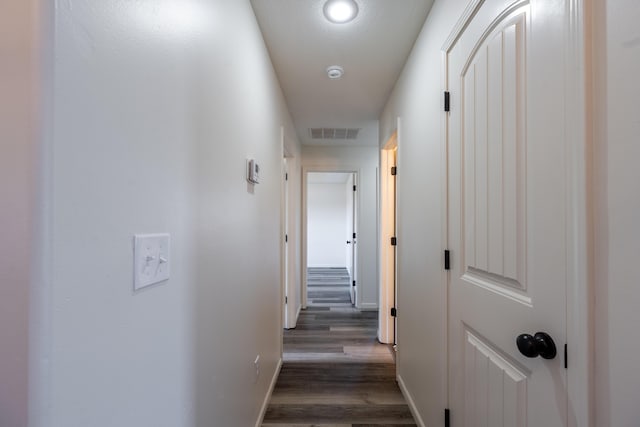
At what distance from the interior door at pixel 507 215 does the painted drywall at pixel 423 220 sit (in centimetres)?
14

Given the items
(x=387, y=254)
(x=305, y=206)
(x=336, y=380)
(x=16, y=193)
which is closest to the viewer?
(x=16, y=193)

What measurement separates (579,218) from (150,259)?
3.29ft

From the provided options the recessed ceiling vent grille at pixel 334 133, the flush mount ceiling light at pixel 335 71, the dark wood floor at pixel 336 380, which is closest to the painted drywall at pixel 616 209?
the dark wood floor at pixel 336 380

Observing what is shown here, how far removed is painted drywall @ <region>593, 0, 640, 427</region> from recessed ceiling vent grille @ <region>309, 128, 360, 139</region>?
9.67ft

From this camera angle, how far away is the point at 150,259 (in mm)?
703

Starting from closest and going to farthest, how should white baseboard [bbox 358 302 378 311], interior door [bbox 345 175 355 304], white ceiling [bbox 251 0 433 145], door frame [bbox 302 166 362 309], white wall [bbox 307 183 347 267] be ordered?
white ceiling [bbox 251 0 433 145] → door frame [bbox 302 166 362 309] → white baseboard [bbox 358 302 378 311] → interior door [bbox 345 175 355 304] → white wall [bbox 307 183 347 267]

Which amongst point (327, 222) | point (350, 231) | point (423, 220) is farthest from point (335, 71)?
point (327, 222)

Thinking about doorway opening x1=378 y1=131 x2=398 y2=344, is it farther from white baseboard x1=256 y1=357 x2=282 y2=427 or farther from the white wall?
the white wall

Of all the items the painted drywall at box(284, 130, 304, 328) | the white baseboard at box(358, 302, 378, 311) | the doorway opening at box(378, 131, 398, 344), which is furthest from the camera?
the white baseboard at box(358, 302, 378, 311)

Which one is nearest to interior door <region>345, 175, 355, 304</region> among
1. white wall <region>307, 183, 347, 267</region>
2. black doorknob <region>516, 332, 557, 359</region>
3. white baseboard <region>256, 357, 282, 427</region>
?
white wall <region>307, 183, 347, 267</region>

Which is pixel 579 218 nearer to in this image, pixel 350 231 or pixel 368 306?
pixel 368 306

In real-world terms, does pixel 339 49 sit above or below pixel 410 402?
above

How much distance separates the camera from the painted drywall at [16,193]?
43cm

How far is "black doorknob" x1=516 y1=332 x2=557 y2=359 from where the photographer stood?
29.5 inches
